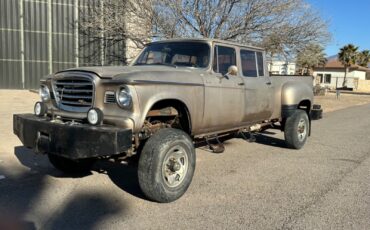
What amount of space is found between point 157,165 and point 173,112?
976mm

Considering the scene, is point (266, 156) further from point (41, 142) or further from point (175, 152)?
point (41, 142)

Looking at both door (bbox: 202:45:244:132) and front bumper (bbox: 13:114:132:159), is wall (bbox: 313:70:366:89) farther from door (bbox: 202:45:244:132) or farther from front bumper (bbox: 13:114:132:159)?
front bumper (bbox: 13:114:132:159)

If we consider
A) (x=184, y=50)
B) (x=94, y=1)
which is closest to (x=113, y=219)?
(x=184, y=50)

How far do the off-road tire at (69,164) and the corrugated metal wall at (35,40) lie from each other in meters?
14.2

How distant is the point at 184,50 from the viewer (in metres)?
6.34

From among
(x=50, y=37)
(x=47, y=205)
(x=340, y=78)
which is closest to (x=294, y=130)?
(x=47, y=205)

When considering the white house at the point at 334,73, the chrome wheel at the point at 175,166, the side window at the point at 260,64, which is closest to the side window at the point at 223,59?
the side window at the point at 260,64

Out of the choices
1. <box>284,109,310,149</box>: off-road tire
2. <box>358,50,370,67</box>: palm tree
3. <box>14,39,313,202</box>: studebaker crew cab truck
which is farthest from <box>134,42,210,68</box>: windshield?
<box>358,50,370,67</box>: palm tree

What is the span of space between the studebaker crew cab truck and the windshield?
0.02 metres

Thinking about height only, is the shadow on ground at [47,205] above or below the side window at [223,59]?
below

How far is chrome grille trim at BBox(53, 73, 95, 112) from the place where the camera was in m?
4.99

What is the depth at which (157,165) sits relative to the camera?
16.0ft

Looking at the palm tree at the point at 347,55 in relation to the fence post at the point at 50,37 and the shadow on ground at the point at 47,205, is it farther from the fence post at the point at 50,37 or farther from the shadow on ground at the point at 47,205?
the shadow on ground at the point at 47,205

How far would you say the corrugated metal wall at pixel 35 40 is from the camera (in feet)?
62.6
